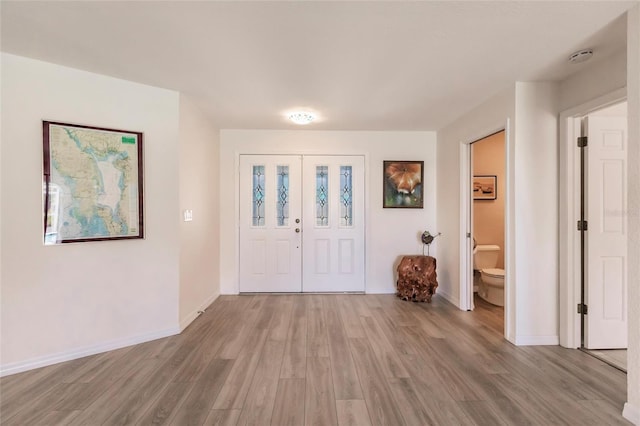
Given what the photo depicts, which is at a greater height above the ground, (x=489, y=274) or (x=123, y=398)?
(x=489, y=274)

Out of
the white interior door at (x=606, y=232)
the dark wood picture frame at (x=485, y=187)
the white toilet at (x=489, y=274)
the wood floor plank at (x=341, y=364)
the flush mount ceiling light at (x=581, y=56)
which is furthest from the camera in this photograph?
the dark wood picture frame at (x=485, y=187)

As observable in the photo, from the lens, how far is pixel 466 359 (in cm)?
233

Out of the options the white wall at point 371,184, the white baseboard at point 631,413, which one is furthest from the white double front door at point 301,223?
the white baseboard at point 631,413

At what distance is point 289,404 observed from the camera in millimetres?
1785

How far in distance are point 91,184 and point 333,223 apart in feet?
9.35

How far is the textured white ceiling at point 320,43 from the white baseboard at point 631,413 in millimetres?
2299

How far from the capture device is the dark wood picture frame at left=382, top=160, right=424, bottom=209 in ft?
13.9

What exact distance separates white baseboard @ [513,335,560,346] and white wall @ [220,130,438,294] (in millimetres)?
1720

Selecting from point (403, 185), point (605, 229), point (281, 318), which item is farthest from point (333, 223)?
point (605, 229)

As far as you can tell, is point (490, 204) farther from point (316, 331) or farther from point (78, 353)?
point (78, 353)

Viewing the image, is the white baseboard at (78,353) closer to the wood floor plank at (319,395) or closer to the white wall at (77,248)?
the white wall at (77,248)

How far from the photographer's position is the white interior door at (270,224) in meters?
4.18

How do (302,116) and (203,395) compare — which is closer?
(203,395)

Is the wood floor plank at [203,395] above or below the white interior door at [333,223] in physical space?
below
